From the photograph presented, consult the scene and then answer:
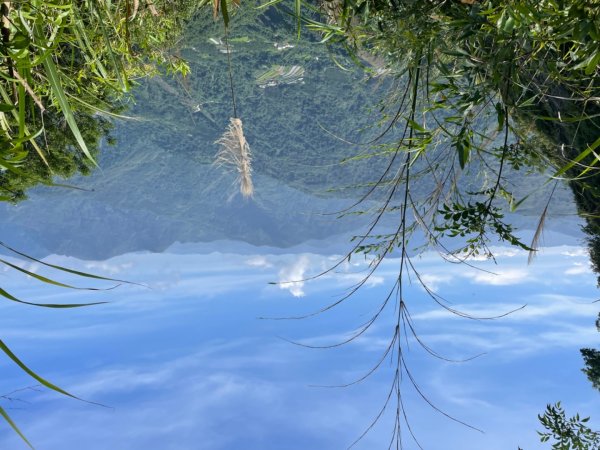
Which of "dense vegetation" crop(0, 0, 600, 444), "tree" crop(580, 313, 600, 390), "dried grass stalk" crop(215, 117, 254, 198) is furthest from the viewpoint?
"tree" crop(580, 313, 600, 390)

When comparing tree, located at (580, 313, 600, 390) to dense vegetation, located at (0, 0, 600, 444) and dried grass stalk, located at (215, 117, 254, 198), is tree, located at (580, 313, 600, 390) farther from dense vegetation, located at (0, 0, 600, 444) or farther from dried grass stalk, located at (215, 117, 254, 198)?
dried grass stalk, located at (215, 117, 254, 198)

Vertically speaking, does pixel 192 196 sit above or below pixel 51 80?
above

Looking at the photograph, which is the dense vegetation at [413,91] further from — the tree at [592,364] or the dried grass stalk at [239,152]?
the tree at [592,364]

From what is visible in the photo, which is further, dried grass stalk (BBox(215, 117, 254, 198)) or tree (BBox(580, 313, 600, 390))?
tree (BBox(580, 313, 600, 390))

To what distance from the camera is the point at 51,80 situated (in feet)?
1.76

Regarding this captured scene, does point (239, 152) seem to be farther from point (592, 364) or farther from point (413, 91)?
point (592, 364)

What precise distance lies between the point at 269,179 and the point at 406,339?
3297 cm

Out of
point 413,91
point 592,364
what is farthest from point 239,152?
point 592,364

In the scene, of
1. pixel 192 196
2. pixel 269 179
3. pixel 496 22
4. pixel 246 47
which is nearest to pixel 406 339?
pixel 496 22

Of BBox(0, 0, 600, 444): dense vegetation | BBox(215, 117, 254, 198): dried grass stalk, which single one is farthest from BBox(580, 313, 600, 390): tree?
Result: BBox(215, 117, 254, 198): dried grass stalk

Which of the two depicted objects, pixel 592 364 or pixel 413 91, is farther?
pixel 592 364

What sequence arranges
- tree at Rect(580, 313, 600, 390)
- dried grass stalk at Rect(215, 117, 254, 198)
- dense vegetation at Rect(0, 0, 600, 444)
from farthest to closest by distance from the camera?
tree at Rect(580, 313, 600, 390)
dried grass stalk at Rect(215, 117, 254, 198)
dense vegetation at Rect(0, 0, 600, 444)

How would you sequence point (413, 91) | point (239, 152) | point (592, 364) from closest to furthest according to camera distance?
point (413, 91), point (239, 152), point (592, 364)

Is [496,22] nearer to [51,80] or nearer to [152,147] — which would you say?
[51,80]
